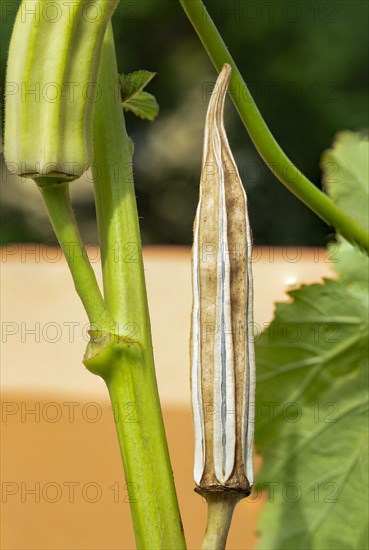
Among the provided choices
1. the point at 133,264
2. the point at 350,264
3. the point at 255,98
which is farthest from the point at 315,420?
the point at 255,98

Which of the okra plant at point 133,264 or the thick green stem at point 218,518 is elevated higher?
the okra plant at point 133,264

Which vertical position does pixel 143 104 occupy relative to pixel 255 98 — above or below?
below

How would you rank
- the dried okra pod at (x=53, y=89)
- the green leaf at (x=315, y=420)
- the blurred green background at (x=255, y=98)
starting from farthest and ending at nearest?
the blurred green background at (x=255, y=98) < the green leaf at (x=315, y=420) < the dried okra pod at (x=53, y=89)

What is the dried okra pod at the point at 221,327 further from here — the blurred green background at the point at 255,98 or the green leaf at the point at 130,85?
the blurred green background at the point at 255,98

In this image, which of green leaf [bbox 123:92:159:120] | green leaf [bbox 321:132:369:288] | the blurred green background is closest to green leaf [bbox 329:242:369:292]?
green leaf [bbox 321:132:369:288]

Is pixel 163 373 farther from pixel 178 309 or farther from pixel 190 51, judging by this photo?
pixel 190 51

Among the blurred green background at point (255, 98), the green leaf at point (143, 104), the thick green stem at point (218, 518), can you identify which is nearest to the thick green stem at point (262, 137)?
the green leaf at point (143, 104)

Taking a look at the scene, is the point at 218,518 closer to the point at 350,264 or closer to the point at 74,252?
the point at 74,252
